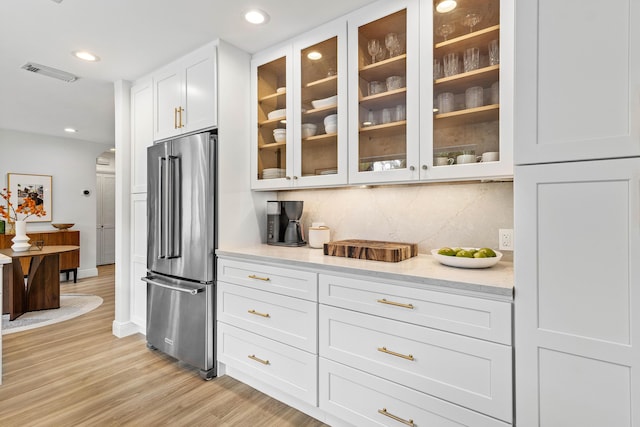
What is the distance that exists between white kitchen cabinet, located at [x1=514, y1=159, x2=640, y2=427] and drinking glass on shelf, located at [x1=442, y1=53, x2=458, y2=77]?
78 cm

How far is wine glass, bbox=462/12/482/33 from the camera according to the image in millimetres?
1703

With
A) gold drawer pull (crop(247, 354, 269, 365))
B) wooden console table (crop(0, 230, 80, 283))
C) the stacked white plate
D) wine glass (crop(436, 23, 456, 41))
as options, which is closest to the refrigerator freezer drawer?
gold drawer pull (crop(247, 354, 269, 365))

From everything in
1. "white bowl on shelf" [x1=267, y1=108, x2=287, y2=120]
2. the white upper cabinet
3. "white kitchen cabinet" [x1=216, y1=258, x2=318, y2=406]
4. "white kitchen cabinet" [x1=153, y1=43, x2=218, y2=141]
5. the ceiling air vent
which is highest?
the ceiling air vent

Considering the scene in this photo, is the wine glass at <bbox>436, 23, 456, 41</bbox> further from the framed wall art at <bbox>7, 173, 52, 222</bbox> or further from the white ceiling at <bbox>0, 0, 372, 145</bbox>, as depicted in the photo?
the framed wall art at <bbox>7, 173, 52, 222</bbox>

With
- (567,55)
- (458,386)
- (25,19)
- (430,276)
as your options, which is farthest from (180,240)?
(567,55)

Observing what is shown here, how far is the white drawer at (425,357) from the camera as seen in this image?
4.37 ft

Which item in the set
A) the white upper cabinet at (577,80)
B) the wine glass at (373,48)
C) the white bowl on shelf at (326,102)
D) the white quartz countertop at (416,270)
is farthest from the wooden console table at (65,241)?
the white upper cabinet at (577,80)

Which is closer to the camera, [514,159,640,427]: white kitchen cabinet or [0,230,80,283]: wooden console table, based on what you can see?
[514,159,640,427]: white kitchen cabinet

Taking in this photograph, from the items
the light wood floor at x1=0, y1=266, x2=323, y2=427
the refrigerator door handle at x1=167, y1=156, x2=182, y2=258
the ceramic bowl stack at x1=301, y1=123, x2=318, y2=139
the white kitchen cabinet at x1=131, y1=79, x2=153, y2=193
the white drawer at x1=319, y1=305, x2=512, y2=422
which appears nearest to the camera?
the white drawer at x1=319, y1=305, x2=512, y2=422

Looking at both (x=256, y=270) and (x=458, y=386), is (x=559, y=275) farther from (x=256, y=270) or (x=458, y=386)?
(x=256, y=270)

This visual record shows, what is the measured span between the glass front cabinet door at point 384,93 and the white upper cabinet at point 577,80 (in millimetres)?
643

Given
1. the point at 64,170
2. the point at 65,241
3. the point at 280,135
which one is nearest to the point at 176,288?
the point at 280,135

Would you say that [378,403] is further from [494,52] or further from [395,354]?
[494,52]

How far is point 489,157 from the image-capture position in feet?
5.44
